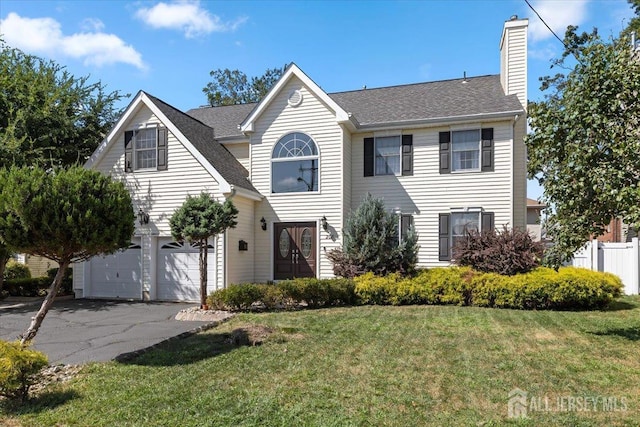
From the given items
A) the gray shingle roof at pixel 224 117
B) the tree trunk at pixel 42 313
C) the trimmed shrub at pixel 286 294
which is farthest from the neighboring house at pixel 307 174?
the tree trunk at pixel 42 313

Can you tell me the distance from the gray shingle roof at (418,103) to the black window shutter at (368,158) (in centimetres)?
68

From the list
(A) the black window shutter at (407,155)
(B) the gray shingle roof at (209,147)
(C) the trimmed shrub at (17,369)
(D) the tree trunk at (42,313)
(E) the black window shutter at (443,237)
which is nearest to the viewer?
(C) the trimmed shrub at (17,369)

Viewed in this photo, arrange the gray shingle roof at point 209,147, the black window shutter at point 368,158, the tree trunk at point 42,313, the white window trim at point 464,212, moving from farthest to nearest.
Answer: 1. the black window shutter at point 368,158
2. the gray shingle roof at point 209,147
3. the white window trim at point 464,212
4. the tree trunk at point 42,313

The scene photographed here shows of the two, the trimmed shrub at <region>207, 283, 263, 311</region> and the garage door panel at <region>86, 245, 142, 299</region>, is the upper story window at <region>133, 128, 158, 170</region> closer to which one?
the garage door panel at <region>86, 245, 142, 299</region>

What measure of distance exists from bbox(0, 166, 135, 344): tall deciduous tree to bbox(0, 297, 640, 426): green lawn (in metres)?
1.81

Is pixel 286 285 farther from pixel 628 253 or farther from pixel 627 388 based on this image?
pixel 628 253

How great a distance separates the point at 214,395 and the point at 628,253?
1467 cm

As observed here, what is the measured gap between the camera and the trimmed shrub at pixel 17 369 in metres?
4.70

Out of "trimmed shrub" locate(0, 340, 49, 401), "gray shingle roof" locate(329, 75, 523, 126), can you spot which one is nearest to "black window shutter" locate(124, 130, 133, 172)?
"gray shingle roof" locate(329, 75, 523, 126)

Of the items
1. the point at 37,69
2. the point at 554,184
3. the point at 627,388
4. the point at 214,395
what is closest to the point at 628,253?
the point at 554,184

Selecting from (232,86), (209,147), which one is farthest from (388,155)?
(232,86)

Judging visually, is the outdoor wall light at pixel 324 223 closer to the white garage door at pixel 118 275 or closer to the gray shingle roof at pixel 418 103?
the gray shingle roof at pixel 418 103

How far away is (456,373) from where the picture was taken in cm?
575

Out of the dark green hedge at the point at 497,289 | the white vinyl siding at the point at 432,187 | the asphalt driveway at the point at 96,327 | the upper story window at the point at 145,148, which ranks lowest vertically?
the asphalt driveway at the point at 96,327
